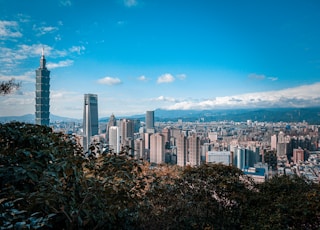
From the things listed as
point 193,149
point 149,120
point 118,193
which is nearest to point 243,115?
point 193,149

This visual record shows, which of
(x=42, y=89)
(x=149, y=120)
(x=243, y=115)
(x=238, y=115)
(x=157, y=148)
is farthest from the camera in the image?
(x=149, y=120)

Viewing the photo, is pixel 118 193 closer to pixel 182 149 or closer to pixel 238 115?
pixel 182 149

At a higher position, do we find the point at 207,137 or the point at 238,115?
A: the point at 238,115

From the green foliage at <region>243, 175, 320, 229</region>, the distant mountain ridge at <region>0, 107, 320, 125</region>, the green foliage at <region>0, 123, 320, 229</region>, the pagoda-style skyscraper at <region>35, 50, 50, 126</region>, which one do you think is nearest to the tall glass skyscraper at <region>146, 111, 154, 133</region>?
the distant mountain ridge at <region>0, 107, 320, 125</region>

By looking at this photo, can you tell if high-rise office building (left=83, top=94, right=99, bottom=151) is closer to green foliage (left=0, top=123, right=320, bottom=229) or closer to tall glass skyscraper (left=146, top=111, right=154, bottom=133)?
tall glass skyscraper (left=146, top=111, right=154, bottom=133)

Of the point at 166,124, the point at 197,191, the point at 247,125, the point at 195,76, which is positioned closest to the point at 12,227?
the point at 197,191

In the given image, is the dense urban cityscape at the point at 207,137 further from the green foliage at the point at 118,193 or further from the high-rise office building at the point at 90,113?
the green foliage at the point at 118,193

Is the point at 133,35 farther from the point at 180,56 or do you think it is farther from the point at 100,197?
the point at 100,197
